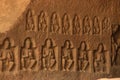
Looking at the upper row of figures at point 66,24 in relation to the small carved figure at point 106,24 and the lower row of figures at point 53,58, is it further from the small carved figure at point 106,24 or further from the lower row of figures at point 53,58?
the lower row of figures at point 53,58

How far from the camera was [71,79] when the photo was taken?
6.60 m

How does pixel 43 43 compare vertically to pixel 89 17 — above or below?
below

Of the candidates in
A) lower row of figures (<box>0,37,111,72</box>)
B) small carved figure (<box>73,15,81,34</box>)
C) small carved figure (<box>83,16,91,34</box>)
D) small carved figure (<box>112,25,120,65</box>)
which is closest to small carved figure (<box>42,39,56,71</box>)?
lower row of figures (<box>0,37,111,72</box>)

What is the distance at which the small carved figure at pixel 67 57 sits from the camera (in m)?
6.61

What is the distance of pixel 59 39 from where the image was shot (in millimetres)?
6539

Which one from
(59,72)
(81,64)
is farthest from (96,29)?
(59,72)

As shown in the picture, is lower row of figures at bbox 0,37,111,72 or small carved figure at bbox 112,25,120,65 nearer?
lower row of figures at bbox 0,37,111,72

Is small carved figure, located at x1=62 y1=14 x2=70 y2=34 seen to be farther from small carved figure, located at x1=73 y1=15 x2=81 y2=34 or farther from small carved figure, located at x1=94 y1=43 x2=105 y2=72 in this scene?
small carved figure, located at x1=94 y1=43 x2=105 y2=72

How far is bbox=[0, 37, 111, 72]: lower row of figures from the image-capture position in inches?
237

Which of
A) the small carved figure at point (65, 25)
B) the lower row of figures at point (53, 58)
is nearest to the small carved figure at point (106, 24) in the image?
the lower row of figures at point (53, 58)

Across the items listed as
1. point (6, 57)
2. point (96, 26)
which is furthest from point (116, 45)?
point (6, 57)

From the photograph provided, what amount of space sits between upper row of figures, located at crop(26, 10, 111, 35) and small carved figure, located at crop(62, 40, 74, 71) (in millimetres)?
246

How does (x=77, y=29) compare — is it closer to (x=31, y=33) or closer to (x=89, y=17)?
(x=89, y=17)

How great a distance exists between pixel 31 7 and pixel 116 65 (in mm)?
2271
